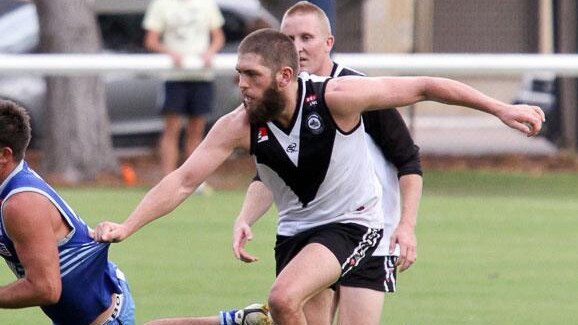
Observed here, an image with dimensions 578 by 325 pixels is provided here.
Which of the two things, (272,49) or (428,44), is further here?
(428,44)

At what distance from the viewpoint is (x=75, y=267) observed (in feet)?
21.6

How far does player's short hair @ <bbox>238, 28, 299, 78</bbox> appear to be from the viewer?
6.69m

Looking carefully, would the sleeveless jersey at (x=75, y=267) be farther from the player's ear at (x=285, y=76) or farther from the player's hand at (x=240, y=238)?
the player's ear at (x=285, y=76)

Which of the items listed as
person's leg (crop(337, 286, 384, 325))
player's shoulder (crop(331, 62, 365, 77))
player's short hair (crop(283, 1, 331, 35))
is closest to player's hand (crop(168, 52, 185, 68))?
player's short hair (crop(283, 1, 331, 35))

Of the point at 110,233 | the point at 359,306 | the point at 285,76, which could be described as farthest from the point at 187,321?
the point at 285,76

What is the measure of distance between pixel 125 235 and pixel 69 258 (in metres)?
0.26

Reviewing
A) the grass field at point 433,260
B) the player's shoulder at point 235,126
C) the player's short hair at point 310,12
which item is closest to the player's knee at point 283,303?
the player's shoulder at point 235,126

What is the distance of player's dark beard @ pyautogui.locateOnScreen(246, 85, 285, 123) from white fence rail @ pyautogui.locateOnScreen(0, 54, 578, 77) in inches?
348

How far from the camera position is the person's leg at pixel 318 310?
24.3 feet

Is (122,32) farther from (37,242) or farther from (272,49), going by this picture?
(37,242)

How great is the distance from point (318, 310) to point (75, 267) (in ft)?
4.55

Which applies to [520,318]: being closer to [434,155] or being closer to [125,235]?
[125,235]

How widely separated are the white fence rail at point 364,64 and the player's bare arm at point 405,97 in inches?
343

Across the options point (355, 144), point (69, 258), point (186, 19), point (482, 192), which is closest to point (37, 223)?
point (69, 258)
